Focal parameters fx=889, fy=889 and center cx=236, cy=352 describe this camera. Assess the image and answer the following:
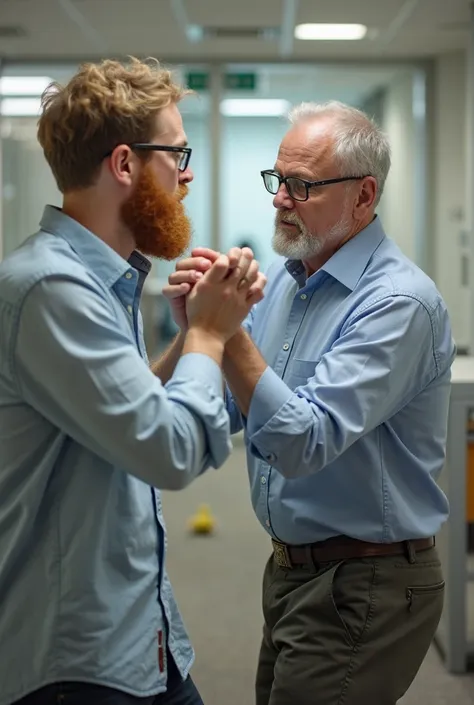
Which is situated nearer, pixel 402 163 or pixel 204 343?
pixel 204 343

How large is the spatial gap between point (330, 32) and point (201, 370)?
510 centimetres

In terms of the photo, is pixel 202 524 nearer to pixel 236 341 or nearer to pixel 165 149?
pixel 236 341

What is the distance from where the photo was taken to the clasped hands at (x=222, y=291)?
130 cm

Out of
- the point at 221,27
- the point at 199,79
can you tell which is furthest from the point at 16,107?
the point at 221,27

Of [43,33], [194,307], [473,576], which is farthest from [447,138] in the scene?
[194,307]

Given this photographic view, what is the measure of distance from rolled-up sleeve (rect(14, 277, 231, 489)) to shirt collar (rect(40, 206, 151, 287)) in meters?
0.10

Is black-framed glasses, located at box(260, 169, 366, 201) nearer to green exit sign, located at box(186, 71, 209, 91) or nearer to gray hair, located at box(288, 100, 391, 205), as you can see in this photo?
gray hair, located at box(288, 100, 391, 205)

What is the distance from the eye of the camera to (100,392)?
43.4 inches

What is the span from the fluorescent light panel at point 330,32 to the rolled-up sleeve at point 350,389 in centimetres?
447

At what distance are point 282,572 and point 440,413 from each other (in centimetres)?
45

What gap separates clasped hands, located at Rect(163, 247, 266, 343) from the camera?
1.30 metres

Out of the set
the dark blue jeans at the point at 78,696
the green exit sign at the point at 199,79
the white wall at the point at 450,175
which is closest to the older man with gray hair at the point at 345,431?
the dark blue jeans at the point at 78,696

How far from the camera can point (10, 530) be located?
47.0 inches

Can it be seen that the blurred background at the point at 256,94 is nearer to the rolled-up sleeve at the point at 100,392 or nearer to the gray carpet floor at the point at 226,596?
the gray carpet floor at the point at 226,596
